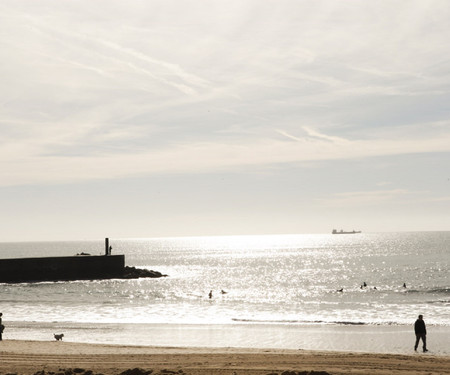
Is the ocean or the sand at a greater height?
A: the sand

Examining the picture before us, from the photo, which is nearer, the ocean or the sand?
the sand

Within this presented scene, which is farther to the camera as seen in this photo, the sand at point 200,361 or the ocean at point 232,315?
the ocean at point 232,315

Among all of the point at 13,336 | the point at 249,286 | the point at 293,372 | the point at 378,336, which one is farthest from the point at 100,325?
the point at 249,286

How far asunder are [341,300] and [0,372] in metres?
39.2

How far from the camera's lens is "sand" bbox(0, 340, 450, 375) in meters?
17.1

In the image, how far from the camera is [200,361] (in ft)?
63.1

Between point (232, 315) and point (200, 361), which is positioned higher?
point (200, 361)

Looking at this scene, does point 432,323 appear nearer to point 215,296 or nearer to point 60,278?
point 215,296

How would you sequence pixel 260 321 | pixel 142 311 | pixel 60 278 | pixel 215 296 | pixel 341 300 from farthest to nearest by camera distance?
pixel 60 278, pixel 215 296, pixel 341 300, pixel 142 311, pixel 260 321

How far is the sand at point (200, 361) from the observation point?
17125mm

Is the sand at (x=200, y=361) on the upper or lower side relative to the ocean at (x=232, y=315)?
upper

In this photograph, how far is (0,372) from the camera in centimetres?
1664

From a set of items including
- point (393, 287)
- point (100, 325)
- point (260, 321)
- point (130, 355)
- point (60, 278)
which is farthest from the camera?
point (60, 278)

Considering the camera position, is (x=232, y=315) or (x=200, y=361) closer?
(x=200, y=361)
